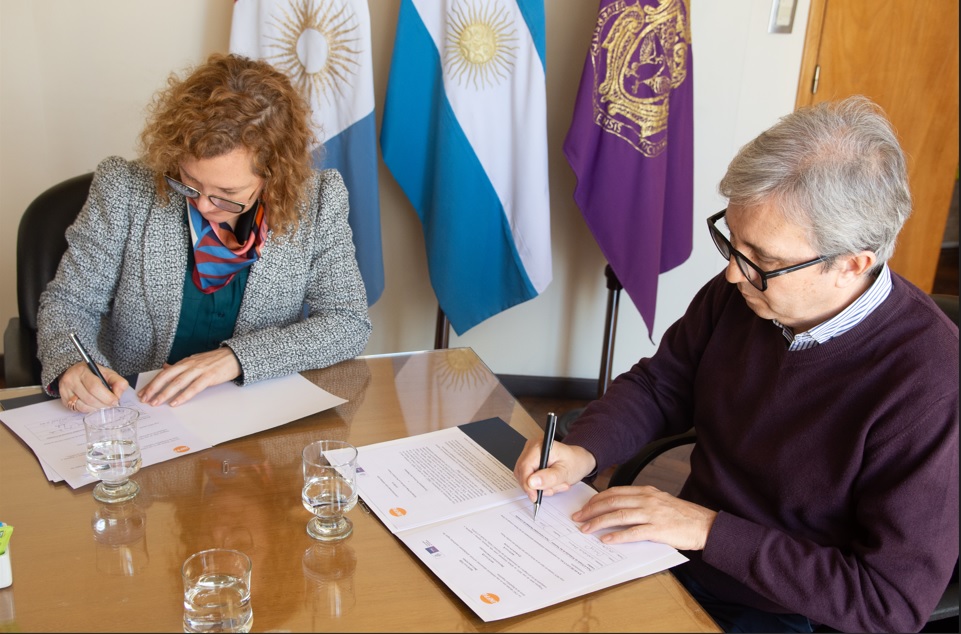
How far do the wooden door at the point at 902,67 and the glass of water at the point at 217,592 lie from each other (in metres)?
2.76

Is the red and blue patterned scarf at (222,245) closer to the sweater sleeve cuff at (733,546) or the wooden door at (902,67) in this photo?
the sweater sleeve cuff at (733,546)

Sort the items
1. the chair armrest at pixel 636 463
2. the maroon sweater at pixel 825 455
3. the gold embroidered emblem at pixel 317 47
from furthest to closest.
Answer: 1. the gold embroidered emblem at pixel 317 47
2. the chair armrest at pixel 636 463
3. the maroon sweater at pixel 825 455

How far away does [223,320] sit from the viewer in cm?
186

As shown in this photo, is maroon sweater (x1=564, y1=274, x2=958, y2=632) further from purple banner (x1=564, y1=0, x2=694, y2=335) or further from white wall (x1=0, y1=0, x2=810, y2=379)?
white wall (x1=0, y1=0, x2=810, y2=379)

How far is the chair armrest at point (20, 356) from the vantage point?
1621 millimetres

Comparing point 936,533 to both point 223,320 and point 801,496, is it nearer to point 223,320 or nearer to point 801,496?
point 801,496

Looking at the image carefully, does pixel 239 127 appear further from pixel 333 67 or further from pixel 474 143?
pixel 474 143

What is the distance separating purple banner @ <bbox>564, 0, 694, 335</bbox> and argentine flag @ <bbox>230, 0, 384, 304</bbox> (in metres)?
0.68

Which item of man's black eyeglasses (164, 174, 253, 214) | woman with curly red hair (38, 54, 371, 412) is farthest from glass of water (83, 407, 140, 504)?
man's black eyeglasses (164, 174, 253, 214)

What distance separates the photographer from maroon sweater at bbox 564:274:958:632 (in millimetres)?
1084

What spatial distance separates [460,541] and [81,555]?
0.49m

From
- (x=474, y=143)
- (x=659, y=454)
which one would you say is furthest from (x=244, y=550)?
(x=474, y=143)

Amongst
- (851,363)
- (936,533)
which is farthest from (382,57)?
(936,533)

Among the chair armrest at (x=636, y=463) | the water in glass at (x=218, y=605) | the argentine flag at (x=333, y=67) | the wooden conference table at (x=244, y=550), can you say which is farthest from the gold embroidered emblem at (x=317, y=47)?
the water in glass at (x=218, y=605)
